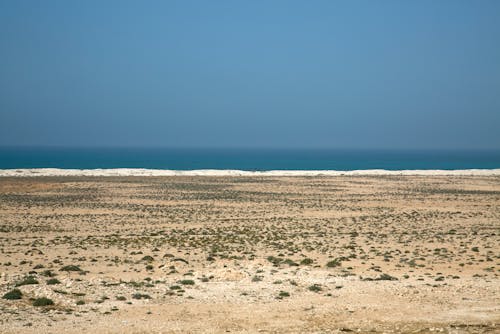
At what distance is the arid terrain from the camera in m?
15.5

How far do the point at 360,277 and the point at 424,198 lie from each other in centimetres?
4751

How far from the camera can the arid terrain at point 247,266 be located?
15508mm

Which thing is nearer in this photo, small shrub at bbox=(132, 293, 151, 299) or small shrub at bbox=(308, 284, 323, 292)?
small shrub at bbox=(132, 293, 151, 299)

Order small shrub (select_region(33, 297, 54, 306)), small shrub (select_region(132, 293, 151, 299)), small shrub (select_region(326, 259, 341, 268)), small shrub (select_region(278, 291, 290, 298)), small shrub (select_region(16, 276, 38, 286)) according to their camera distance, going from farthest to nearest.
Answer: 1. small shrub (select_region(326, 259, 341, 268))
2. small shrub (select_region(16, 276, 38, 286))
3. small shrub (select_region(278, 291, 290, 298))
4. small shrub (select_region(132, 293, 151, 299))
5. small shrub (select_region(33, 297, 54, 306))

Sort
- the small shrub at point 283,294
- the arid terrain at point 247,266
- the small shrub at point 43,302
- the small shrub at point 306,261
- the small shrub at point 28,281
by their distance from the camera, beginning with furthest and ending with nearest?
the small shrub at point 306,261
the small shrub at point 28,281
the small shrub at point 283,294
the small shrub at point 43,302
the arid terrain at point 247,266

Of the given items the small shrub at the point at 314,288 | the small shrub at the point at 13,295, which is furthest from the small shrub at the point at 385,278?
the small shrub at the point at 13,295

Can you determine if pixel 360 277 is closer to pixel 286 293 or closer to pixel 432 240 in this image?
pixel 286 293

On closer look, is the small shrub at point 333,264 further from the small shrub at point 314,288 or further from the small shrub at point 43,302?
the small shrub at point 43,302

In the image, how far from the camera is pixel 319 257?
28.0 meters

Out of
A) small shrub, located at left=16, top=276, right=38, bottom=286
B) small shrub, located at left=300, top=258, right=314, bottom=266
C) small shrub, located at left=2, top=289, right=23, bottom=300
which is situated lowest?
small shrub, located at left=300, top=258, right=314, bottom=266

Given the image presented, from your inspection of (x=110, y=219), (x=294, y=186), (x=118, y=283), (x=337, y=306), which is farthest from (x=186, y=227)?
(x=294, y=186)

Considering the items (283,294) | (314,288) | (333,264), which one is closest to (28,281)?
(283,294)

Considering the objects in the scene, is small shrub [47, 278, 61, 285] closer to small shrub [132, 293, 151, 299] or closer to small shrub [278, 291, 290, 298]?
small shrub [132, 293, 151, 299]

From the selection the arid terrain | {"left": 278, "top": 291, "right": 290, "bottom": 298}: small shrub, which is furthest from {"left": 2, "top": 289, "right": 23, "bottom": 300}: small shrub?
{"left": 278, "top": 291, "right": 290, "bottom": 298}: small shrub
